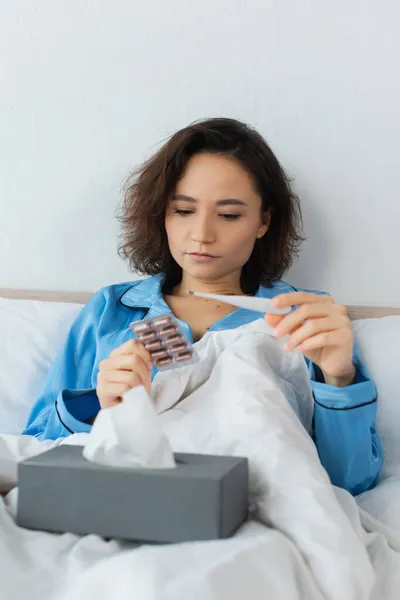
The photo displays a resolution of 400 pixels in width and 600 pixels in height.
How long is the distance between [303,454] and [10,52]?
3.76 feet

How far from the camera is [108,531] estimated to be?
77 cm

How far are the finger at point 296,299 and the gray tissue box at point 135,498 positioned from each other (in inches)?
8.2

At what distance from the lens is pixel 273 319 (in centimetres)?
96

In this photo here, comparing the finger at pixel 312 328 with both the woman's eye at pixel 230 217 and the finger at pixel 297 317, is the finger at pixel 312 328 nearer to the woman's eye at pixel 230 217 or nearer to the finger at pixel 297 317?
the finger at pixel 297 317

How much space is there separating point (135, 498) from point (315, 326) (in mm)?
334

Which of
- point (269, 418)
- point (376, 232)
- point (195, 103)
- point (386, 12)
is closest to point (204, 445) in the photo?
point (269, 418)

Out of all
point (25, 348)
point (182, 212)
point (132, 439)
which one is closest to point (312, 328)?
point (132, 439)

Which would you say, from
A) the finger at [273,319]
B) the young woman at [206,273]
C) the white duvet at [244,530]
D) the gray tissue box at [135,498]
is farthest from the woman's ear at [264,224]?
the gray tissue box at [135,498]

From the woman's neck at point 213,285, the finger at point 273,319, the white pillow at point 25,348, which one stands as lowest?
the white pillow at point 25,348

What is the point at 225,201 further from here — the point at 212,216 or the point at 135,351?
the point at 135,351

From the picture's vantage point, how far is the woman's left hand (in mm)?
949

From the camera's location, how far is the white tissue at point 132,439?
753mm

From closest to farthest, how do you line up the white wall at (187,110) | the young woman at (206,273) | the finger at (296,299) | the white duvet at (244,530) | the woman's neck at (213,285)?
the white duvet at (244,530) < the finger at (296,299) < the young woman at (206,273) < the woman's neck at (213,285) < the white wall at (187,110)

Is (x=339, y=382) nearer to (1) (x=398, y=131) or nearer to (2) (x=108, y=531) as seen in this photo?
(2) (x=108, y=531)
